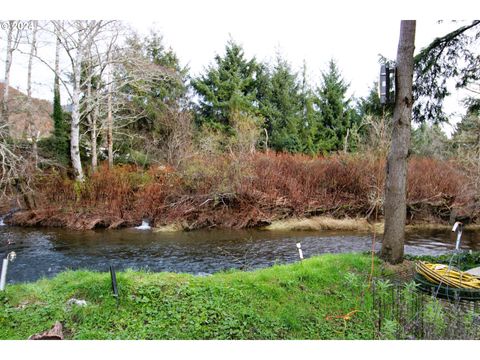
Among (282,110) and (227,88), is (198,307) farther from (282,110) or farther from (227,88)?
(282,110)

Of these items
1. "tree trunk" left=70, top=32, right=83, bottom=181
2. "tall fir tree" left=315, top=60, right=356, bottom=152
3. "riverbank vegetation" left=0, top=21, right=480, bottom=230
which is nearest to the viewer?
"riverbank vegetation" left=0, top=21, right=480, bottom=230

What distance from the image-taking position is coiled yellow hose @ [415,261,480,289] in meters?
3.12

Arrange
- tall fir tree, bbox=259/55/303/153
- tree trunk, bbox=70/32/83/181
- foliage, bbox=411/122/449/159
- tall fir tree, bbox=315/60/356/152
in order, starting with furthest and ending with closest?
1. tall fir tree, bbox=315/60/356/152
2. tall fir tree, bbox=259/55/303/153
3. foliage, bbox=411/122/449/159
4. tree trunk, bbox=70/32/83/181

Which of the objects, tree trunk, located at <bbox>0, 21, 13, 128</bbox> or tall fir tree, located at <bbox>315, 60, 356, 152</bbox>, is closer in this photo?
tree trunk, located at <bbox>0, 21, 13, 128</bbox>

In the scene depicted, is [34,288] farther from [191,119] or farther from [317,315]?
[191,119]

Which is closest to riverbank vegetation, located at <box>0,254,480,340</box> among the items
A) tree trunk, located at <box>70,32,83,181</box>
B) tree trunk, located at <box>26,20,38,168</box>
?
tree trunk, located at <box>26,20,38,168</box>

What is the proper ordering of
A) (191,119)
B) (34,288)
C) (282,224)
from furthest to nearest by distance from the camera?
(191,119), (282,224), (34,288)

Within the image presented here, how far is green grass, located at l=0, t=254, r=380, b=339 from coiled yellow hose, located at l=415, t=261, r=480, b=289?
0.58 meters

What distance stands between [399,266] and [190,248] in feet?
15.6

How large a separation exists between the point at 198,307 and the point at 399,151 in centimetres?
299

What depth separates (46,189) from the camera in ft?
37.5

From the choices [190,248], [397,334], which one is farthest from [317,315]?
[190,248]

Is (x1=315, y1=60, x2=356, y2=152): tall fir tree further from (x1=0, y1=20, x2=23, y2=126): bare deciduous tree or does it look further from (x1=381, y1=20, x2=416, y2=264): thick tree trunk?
(x1=381, y1=20, x2=416, y2=264): thick tree trunk

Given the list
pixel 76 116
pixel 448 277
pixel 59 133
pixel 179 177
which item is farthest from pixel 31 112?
pixel 448 277
